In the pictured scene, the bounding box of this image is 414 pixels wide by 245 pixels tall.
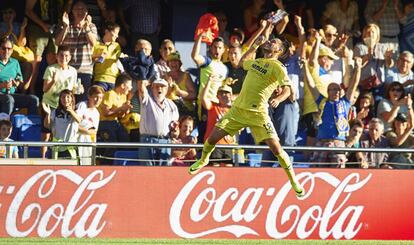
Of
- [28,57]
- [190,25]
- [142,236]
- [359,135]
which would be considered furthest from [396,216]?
[28,57]

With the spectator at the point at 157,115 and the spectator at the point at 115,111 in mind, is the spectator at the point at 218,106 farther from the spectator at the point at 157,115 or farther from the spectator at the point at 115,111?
the spectator at the point at 115,111

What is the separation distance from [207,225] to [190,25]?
4.57m

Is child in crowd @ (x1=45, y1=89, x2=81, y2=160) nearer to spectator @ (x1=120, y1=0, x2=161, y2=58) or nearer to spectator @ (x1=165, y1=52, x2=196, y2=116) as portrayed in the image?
spectator @ (x1=165, y1=52, x2=196, y2=116)

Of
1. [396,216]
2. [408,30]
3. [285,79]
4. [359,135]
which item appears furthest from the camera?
[408,30]

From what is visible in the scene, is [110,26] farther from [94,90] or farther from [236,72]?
[236,72]

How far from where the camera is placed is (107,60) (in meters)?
16.4

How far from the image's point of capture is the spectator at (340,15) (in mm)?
18797

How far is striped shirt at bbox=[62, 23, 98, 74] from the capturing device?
1627 cm

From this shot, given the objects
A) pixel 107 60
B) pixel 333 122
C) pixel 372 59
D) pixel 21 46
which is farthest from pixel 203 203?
pixel 372 59

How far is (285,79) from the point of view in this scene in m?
13.0

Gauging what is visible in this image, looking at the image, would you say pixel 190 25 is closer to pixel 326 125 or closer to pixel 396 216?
pixel 326 125

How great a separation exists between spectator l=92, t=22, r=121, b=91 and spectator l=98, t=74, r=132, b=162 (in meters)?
0.42

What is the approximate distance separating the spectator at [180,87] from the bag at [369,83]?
330 cm

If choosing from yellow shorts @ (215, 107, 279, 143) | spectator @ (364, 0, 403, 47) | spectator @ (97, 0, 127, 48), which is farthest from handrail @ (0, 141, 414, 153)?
spectator @ (364, 0, 403, 47)
